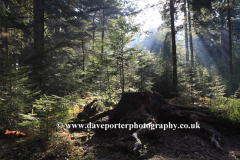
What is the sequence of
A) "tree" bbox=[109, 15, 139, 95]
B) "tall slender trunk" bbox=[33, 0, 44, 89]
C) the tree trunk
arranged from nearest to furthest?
the tree trunk < "tree" bbox=[109, 15, 139, 95] < "tall slender trunk" bbox=[33, 0, 44, 89]

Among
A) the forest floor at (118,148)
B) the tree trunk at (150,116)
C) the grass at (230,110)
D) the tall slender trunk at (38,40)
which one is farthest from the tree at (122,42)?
the tall slender trunk at (38,40)

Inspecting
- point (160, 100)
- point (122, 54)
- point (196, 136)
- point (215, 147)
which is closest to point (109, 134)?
point (160, 100)

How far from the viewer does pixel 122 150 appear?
3396 mm

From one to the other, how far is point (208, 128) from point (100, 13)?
22.6m

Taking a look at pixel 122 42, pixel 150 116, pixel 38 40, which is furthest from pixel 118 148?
pixel 38 40

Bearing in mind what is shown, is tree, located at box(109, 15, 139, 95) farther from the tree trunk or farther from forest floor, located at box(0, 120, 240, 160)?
forest floor, located at box(0, 120, 240, 160)

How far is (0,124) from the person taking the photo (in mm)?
4578

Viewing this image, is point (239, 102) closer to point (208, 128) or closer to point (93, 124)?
point (208, 128)

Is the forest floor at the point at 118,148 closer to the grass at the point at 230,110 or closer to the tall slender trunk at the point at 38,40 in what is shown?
the grass at the point at 230,110

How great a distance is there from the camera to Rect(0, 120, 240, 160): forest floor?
3217mm

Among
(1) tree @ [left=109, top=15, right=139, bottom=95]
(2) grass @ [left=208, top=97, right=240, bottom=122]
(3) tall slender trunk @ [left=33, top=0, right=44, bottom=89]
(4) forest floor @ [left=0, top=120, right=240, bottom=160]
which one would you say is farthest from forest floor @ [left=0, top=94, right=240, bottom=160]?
(3) tall slender trunk @ [left=33, top=0, right=44, bottom=89]

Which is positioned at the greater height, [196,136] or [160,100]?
[160,100]

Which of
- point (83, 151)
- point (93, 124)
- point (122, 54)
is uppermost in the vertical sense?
point (122, 54)

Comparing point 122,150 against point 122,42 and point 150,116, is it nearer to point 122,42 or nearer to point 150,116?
point 150,116
